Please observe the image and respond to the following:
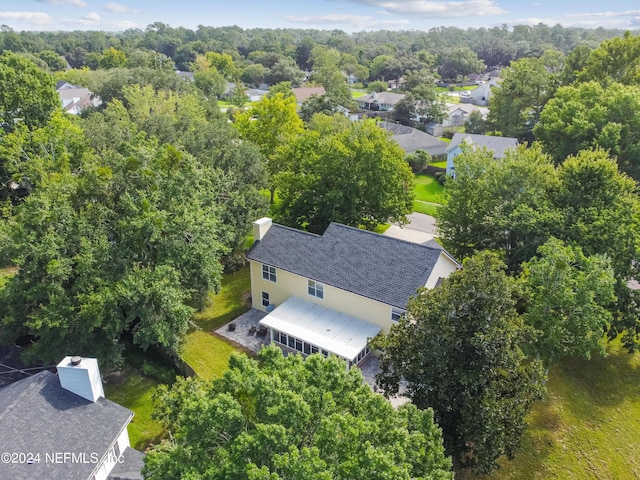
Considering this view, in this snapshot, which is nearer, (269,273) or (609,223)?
(609,223)

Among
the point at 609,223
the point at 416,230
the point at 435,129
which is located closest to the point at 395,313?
the point at 609,223

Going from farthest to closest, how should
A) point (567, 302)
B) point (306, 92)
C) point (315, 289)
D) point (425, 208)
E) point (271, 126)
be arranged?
point (306, 92)
point (425, 208)
point (271, 126)
point (315, 289)
point (567, 302)

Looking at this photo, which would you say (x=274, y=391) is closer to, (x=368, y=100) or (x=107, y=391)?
(x=107, y=391)

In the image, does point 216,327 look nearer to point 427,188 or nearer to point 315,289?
point 315,289

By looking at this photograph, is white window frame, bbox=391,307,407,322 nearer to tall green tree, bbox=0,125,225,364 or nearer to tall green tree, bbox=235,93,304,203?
tall green tree, bbox=0,125,225,364

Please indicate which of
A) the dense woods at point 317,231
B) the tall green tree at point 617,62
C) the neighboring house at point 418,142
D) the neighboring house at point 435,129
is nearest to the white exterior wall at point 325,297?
the dense woods at point 317,231
